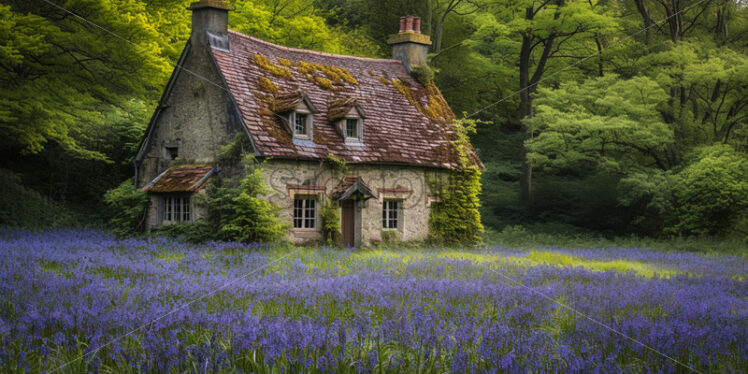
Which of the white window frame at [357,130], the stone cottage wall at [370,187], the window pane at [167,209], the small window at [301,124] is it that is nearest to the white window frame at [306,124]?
the small window at [301,124]

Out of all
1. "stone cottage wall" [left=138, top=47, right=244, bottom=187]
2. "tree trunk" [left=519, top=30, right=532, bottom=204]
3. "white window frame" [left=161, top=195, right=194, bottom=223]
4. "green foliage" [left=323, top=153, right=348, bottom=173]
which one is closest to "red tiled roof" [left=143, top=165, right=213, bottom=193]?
"stone cottage wall" [left=138, top=47, right=244, bottom=187]

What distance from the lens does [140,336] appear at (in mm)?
5836

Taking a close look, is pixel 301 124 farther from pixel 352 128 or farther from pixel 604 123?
pixel 604 123

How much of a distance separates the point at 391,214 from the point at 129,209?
29.4ft

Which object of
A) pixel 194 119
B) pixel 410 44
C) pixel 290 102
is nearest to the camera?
pixel 290 102

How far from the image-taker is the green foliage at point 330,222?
20438 mm

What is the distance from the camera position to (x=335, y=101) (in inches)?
868

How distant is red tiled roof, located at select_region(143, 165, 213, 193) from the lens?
1948 centimetres

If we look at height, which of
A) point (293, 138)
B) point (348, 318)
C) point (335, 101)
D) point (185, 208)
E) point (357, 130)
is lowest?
point (348, 318)

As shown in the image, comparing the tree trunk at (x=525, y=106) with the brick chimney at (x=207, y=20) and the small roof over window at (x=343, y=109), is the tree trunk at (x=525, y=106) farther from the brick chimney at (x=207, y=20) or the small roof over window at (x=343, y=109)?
the brick chimney at (x=207, y=20)

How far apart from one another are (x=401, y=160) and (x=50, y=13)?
12.6 m

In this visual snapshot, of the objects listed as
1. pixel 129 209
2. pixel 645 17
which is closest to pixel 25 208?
pixel 129 209

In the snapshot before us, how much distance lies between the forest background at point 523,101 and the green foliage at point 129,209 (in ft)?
7.77

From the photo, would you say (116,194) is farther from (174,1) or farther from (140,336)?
(140,336)
